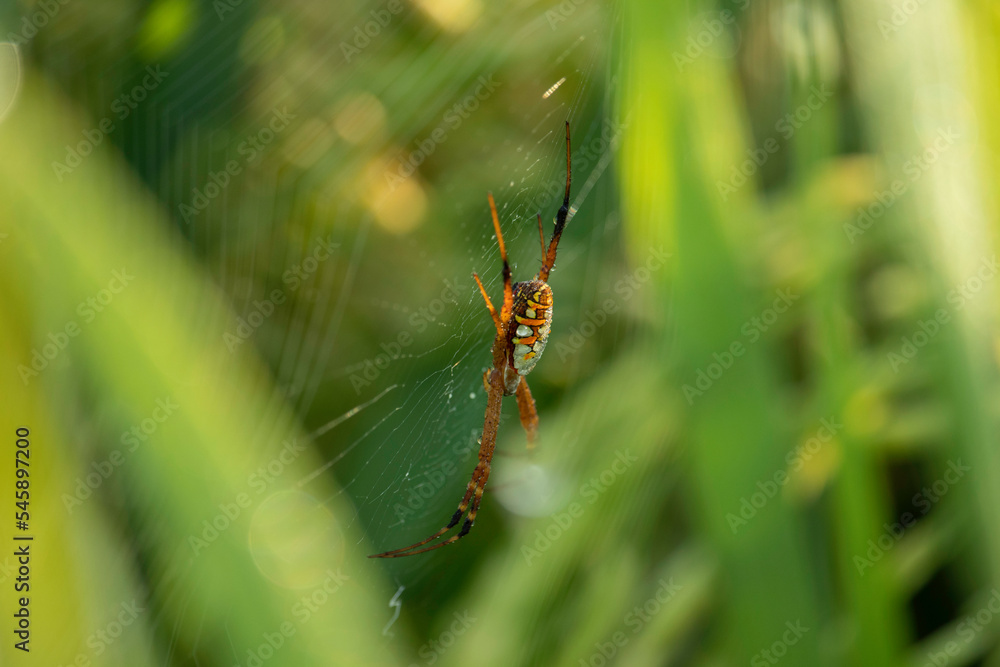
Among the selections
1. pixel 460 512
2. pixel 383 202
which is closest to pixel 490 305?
pixel 460 512

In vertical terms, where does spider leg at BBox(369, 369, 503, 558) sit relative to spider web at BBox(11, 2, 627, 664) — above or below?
below

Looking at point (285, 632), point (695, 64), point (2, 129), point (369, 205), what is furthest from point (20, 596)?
point (695, 64)

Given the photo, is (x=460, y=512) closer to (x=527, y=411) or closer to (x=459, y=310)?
(x=527, y=411)

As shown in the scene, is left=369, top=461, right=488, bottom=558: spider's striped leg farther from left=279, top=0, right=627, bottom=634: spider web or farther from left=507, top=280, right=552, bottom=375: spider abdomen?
left=507, top=280, right=552, bottom=375: spider abdomen

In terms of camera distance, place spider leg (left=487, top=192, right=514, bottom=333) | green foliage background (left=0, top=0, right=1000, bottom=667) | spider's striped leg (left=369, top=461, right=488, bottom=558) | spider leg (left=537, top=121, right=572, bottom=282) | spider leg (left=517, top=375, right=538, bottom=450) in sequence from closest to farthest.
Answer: green foliage background (left=0, top=0, right=1000, bottom=667) → spider leg (left=487, top=192, right=514, bottom=333) → spider leg (left=537, top=121, right=572, bottom=282) → spider's striped leg (left=369, top=461, right=488, bottom=558) → spider leg (left=517, top=375, right=538, bottom=450)

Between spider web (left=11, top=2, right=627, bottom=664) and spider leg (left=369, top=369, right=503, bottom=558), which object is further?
spider leg (left=369, top=369, right=503, bottom=558)

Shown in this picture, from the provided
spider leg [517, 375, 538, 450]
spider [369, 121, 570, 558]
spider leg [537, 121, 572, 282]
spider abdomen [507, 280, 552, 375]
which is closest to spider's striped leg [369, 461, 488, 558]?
spider [369, 121, 570, 558]
